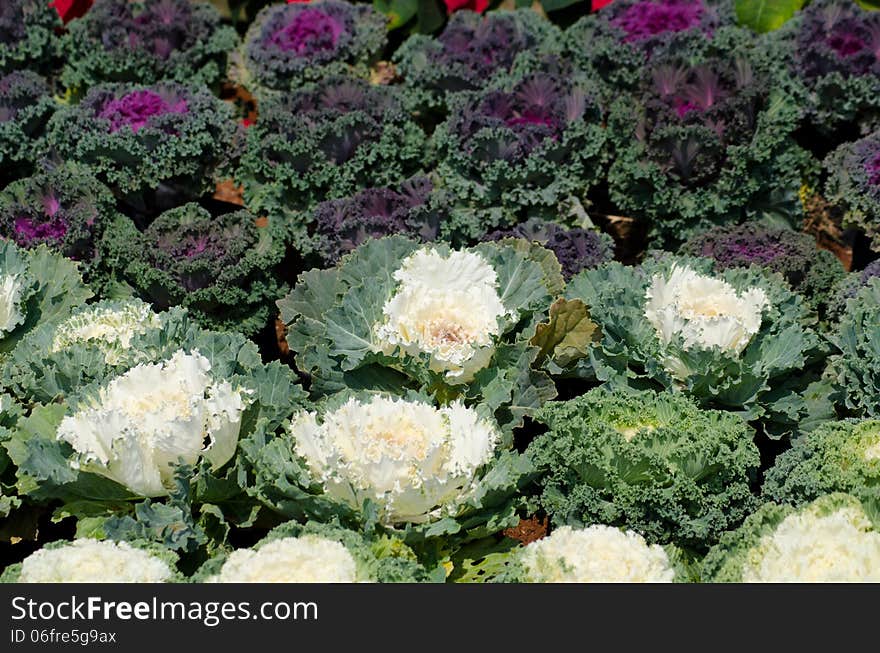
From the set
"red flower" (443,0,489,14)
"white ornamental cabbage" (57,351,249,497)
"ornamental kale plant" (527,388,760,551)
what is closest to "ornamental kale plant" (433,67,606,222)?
"red flower" (443,0,489,14)

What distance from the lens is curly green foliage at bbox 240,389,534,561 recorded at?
254 centimetres

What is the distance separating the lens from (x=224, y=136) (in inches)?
191

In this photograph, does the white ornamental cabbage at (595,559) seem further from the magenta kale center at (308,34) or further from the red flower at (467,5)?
the red flower at (467,5)

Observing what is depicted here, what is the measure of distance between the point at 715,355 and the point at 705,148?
171cm

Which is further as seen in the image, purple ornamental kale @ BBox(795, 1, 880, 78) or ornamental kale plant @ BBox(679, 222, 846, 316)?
purple ornamental kale @ BBox(795, 1, 880, 78)

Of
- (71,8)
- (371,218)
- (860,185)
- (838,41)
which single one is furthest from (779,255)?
(71,8)

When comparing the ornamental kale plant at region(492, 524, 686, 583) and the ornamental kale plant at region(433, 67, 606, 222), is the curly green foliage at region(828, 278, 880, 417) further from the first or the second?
the ornamental kale plant at region(433, 67, 606, 222)

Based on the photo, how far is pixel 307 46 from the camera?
213 inches

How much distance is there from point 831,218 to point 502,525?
2.92 m

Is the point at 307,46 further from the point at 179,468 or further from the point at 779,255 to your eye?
the point at 179,468

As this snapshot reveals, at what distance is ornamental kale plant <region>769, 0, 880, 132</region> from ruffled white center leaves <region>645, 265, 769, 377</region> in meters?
2.03

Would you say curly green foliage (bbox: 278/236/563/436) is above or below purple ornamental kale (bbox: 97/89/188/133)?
below

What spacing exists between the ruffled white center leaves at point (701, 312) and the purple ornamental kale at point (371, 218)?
130 cm
